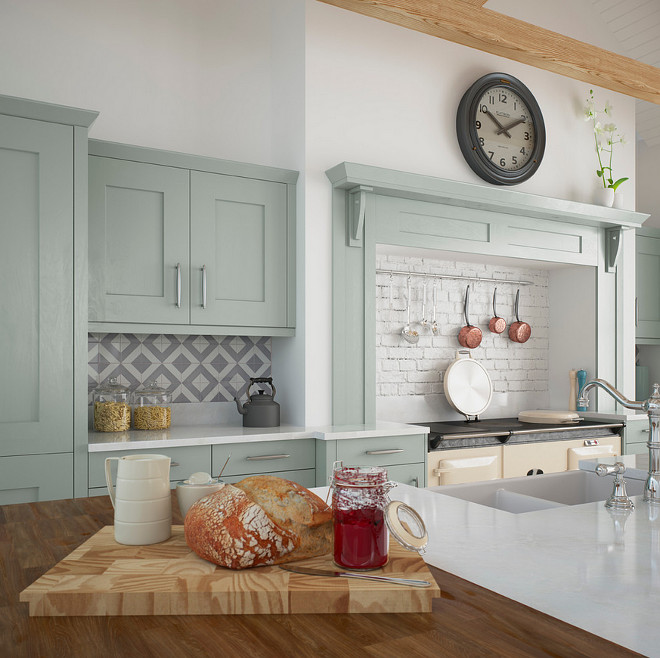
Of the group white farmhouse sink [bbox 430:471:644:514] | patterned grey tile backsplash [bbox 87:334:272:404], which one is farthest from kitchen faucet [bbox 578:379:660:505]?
patterned grey tile backsplash [bbox 87:334:272:404]

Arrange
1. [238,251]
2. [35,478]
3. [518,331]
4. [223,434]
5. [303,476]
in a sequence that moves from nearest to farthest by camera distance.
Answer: [35,478], [223,434], [303,476], [238,251], [518,331]

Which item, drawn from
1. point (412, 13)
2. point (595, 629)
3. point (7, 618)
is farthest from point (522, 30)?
point (7, 618)

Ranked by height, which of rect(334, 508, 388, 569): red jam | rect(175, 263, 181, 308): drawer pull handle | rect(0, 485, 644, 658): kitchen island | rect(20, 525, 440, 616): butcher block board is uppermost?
rect(175, 263, 181, 308): drawer pull handle

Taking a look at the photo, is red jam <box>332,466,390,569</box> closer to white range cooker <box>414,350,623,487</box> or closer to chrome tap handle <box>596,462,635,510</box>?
chrome tap handle <box>596,462,635,510</box>

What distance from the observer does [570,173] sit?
460cm

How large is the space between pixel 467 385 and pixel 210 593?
11.8ft

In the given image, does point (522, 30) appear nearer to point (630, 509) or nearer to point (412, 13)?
point (412, 13)

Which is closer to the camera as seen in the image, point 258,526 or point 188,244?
point 258,526

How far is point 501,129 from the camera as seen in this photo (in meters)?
4.23

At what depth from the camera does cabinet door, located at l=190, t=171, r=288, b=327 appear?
336 centimetres

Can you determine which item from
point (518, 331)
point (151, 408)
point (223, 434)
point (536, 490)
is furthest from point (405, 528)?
point (518, 331)

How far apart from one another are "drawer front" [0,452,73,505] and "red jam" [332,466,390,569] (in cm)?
210

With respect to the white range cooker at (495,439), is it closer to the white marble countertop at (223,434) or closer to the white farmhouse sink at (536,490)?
the white marble countertop at (223,434)

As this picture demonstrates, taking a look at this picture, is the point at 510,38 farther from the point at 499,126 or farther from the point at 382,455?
the point at 382,455
